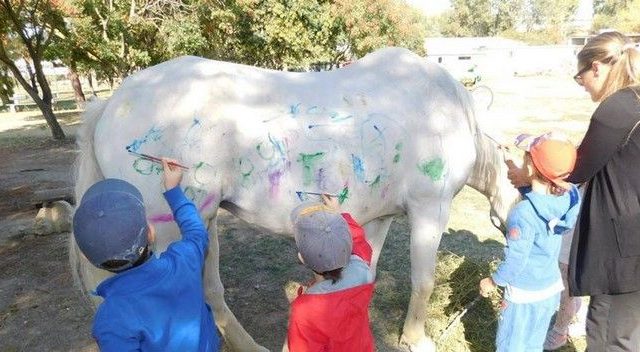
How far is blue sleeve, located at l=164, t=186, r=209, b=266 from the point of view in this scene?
1.78 m

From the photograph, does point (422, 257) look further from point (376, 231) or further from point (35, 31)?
point (35, 31)

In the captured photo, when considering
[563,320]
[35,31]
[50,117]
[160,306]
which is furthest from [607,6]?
[160,306]

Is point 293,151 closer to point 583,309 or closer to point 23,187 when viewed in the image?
point 583,309

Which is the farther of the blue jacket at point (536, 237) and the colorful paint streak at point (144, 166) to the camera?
the colorful paint streak at point (144, 166)

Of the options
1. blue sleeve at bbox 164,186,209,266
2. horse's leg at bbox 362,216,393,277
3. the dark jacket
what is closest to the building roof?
horse's leg at bbox 362,216,393,277

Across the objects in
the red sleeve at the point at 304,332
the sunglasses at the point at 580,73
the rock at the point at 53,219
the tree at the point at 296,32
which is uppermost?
the tree at the point at 296,32

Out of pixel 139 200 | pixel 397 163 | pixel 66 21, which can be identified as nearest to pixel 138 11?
pixel 66 21

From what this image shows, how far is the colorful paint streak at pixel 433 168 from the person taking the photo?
2.90 meters

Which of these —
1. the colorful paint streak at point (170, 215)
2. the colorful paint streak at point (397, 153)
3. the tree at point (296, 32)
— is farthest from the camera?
the tree at point (296, 32)

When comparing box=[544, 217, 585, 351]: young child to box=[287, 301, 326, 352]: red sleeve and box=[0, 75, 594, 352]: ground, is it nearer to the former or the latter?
box=[0, 75, 594, 352]: ground

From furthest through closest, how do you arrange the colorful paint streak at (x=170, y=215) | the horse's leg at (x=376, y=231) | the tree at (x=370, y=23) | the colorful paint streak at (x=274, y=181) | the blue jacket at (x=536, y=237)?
the tree at (x=370, y=23)
the horse's leg at (x=376, y=231)
the colorful paint streak at (x=274, y=181)
the colorful paint streak at (x=170, y=215)
the blue jacket at (x=536, y=237)

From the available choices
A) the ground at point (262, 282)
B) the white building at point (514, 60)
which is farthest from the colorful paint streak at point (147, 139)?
the white building at point (514, 60)

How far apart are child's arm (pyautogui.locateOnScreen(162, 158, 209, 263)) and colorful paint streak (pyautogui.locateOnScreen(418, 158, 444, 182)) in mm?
1510

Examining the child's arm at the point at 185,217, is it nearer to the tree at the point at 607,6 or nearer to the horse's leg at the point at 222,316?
the horse's leg at the point at 222,316
